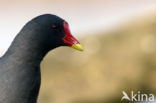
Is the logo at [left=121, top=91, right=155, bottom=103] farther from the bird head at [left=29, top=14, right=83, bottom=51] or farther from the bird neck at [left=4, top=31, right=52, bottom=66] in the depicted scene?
the bird neck at [left=4, top=31, right=52, bottom=66]

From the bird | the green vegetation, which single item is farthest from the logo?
the bird

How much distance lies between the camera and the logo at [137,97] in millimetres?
10586

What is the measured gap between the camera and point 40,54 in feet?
19.9

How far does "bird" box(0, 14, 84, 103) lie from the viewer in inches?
232

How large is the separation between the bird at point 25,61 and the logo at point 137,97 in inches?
174

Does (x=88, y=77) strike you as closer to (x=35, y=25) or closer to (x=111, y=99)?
(x=111, y=99)

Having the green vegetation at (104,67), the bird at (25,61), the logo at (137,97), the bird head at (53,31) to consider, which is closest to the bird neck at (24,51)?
the bird at (25,61)

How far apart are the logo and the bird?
4422mm

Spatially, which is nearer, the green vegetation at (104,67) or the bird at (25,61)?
the bird at (25,61)

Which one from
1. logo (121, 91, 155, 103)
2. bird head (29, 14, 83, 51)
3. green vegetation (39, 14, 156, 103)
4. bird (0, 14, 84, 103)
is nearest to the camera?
bird (0, 14, 84, 103)

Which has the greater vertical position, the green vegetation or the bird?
the bird

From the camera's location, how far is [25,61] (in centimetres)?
596

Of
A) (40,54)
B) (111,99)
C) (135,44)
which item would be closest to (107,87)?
(111,99)

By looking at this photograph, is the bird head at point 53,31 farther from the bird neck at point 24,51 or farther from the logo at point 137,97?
the logo at point 137,97
